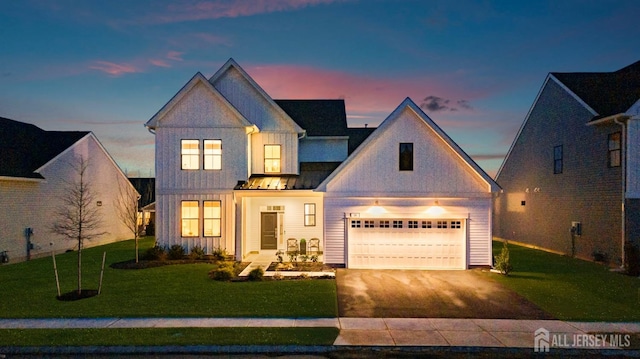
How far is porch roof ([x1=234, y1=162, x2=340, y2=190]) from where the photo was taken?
18.2m

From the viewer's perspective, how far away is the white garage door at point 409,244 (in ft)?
54.8

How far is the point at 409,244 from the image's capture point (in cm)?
1677

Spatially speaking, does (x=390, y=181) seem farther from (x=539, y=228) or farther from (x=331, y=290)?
(x=539, y=228)

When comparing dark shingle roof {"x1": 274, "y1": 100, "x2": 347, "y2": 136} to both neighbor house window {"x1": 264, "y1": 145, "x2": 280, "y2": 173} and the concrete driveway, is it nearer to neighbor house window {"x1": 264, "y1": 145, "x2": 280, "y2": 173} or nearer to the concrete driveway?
neighbor house window {"x1": 264, "y1": 145, "x2": 280, "y2": 173}

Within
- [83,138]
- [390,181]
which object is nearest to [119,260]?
[83,138]

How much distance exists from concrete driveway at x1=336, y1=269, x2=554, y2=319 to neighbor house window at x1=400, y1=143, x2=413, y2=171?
435 cm

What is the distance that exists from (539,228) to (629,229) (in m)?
7.67

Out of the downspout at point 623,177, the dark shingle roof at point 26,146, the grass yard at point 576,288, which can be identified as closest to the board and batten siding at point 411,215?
the grass yard at point 576,288

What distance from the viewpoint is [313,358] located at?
783cm

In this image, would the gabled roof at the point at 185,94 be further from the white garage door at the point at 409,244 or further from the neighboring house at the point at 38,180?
the white garage door at the point at 409,244

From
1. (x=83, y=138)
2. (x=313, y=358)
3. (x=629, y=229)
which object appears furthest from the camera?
(x=83, y=138)

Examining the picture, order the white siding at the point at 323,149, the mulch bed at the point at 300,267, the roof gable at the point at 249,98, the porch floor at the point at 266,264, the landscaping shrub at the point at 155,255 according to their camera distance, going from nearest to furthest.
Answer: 1. the porch floor at the point at 266,264
2. the mulch bed at the point at 300,267
3. the landscaping shrub at the point at 155,255
4. the roof gable at the point at 249,98
5. the white siding at the point at 323,149

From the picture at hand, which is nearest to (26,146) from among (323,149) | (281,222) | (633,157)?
(281,222)

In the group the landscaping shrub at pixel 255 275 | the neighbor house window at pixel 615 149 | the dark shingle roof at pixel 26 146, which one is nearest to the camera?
the landscaping shrub at pixel 255 275
